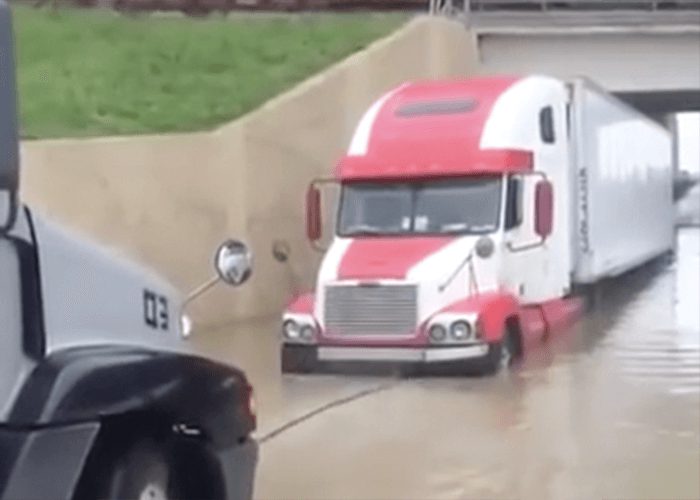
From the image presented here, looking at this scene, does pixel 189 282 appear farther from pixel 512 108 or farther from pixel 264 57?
pixel 264 57

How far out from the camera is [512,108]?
2155 centimetres

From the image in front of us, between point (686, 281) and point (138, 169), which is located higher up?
point (138, 169)

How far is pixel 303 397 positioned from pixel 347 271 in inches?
76.0

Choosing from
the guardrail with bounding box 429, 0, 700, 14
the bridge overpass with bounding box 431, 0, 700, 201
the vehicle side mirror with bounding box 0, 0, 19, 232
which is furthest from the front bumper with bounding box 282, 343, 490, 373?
the guardrail with bounding box 429, 0, 700, 14

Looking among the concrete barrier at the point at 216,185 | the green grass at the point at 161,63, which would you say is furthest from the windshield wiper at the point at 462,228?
the green grass at the point at 161,63

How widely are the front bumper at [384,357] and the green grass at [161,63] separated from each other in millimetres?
7295

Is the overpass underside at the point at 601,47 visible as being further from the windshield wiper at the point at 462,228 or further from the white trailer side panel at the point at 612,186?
the windshield wiper at the point at 462,228

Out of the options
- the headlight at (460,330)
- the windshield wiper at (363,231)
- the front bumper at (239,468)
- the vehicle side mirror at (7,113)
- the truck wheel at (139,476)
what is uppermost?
the vehicle side mirror at (7,113)

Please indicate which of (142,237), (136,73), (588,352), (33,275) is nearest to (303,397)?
(588,352)

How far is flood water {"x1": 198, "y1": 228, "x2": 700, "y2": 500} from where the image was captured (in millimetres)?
12422

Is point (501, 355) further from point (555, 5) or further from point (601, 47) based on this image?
point (555, 5)

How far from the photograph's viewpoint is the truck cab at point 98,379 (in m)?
6.88

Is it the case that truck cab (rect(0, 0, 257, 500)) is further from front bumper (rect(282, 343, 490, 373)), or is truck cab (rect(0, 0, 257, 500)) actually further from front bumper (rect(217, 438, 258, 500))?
front bumper (rect(282, 343, 490, 373))

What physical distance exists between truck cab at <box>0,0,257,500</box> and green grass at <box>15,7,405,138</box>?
17180 mm
